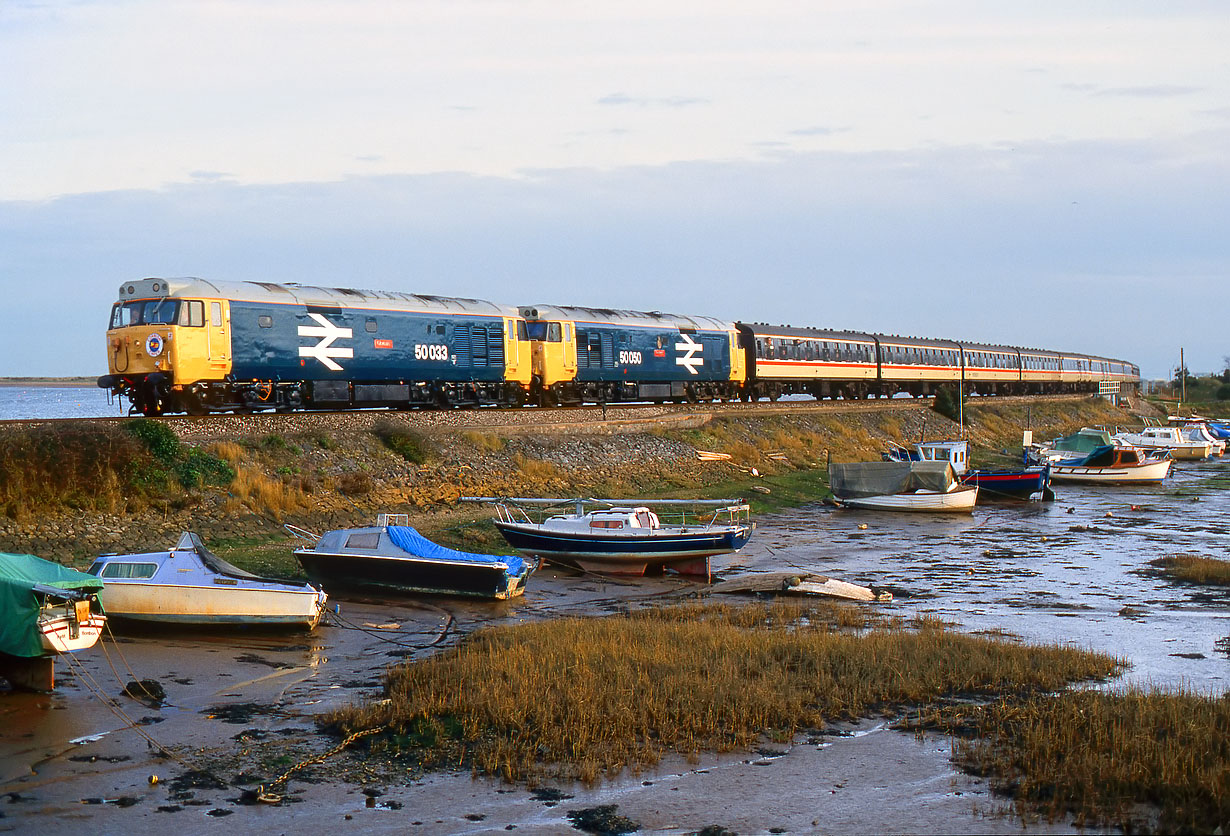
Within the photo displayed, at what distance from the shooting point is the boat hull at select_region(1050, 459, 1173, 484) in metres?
52.8

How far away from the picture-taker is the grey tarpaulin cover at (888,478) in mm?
41375

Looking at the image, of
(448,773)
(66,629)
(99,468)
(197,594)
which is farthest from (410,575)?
(448,773)

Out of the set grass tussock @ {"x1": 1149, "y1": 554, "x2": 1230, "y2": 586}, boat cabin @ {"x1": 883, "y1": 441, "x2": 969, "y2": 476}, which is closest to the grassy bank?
grass tussock @ {"x1": 1149, "y1": 554, "x2": 1230, "y2": 586}

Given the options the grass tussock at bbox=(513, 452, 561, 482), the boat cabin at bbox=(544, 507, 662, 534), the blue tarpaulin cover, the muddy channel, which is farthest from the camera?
the grass tussock at bbox=(513, 452, 561, 482)

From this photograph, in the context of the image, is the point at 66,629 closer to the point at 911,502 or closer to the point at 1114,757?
the point at 1114,757

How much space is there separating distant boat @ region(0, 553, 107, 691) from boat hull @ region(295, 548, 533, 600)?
7707mm

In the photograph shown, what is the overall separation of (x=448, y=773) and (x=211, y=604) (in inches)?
351

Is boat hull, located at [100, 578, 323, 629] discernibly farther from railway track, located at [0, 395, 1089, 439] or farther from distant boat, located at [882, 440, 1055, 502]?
distant boat, located at [882, 440, 1055, 502]

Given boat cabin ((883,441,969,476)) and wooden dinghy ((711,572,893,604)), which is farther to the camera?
boat cabin ((883,441,969,476))

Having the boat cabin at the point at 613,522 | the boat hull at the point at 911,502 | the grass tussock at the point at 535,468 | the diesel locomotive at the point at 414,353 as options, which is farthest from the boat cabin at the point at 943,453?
the boat cabin at the point at 613,522

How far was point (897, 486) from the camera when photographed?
41719 millimetres

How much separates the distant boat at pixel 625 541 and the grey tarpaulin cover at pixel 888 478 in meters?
14.9

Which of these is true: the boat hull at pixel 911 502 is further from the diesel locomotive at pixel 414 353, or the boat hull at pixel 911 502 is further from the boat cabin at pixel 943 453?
the diesel locomotive at pixel 414 353

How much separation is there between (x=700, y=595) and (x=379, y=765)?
1277 centimetres
